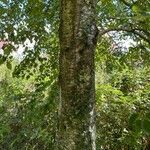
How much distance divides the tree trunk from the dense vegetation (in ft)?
4.01

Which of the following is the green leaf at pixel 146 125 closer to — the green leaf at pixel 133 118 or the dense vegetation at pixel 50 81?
the green leaf at pixel 133 118

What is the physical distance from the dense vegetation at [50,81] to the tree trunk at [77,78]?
1222mm

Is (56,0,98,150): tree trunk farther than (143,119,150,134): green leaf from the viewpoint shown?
Yes

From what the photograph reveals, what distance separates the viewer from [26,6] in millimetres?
4754

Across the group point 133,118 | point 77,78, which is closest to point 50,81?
point 77,78

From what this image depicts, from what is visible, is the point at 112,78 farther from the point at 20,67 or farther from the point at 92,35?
the point at 92,35

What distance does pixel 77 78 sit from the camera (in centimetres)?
275

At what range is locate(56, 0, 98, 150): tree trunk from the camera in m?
2.71

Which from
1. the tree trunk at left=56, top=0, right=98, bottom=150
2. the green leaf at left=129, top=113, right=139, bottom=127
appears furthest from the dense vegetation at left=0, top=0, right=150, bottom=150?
the green leaf at left=129, top=113, right=139, bottom=127

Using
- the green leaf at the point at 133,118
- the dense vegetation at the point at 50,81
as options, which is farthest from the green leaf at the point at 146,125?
the dense vegetation at the point at 50,81

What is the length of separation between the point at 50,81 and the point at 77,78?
2.43 meters

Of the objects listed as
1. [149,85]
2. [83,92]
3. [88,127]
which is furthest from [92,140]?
[149,85]

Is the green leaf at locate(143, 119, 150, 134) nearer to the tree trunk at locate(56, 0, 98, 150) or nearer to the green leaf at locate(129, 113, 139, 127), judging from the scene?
the green leaf at locate(129, 113, 139, 127)

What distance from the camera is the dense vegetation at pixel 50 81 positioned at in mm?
4695
